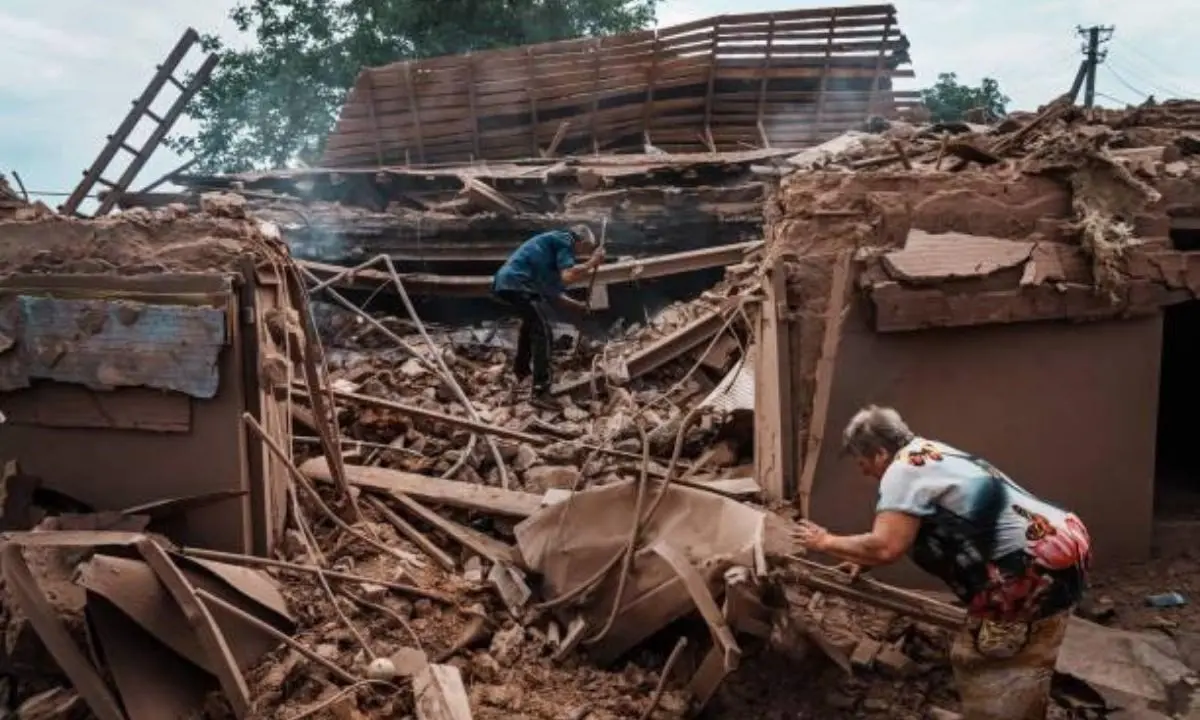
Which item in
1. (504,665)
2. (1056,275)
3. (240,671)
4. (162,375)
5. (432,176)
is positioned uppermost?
(432,176)

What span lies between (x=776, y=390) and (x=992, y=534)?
190 cm

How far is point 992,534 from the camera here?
3508 mm

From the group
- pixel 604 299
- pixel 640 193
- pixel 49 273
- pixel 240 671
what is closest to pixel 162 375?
pixel 49 273

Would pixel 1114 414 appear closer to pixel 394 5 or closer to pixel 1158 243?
pixel 1158 243

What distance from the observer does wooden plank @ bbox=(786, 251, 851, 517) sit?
5.01 m

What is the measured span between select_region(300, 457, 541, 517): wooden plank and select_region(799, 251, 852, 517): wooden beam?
168cm

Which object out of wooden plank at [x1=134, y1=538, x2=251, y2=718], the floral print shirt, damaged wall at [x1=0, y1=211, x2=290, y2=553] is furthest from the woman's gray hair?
damaged wall at [x1=0, y1=211, x2=290, y2=553]

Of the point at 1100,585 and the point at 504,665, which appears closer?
the point at 504,665

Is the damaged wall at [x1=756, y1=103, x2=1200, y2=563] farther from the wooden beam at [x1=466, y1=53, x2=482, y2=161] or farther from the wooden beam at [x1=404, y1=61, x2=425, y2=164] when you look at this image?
the wooden beam at [x1=404, y1=61, x2=425, y2=164]

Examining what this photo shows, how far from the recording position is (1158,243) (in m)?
5.16

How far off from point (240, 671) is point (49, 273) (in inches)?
84.7

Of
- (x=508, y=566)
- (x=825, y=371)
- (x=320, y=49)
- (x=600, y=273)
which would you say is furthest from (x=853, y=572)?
(x=320, y=49)

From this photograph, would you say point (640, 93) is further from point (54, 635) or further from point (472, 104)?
point (54, 635)

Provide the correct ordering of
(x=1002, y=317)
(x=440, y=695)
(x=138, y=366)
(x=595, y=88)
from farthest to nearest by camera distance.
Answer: (x=595, y=88), (x=1002, y=317), (x=138, y=366), (x=440, y=695)
